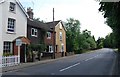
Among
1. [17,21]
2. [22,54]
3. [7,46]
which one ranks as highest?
[17,21]

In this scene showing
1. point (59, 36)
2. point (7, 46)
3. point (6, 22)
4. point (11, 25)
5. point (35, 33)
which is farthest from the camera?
point (59, 36)

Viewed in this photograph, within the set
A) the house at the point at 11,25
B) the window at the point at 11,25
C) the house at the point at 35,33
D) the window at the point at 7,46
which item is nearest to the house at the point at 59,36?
the house at the point at 35,33

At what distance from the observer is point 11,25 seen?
1230 inches

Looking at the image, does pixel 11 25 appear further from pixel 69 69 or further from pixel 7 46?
pixel 69 69

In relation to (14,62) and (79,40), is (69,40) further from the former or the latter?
(14,62)

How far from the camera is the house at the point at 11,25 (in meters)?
29.2

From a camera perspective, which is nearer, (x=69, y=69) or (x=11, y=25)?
(x=69, y=69)

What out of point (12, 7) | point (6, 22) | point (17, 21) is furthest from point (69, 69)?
point (12, 7)

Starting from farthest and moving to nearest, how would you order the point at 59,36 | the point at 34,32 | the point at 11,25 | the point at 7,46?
the point at 59,36 → the point at 34,32 → the point at 11,25 → the point at 7,46

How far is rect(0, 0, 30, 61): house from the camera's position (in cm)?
2923

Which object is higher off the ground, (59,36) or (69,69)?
(59,36)

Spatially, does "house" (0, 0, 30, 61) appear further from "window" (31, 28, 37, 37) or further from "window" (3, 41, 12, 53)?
"window" (31, 28, 37, 37)

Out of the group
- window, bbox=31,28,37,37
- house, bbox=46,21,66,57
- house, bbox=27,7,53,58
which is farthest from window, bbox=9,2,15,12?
house, bbox=46,21,66,57

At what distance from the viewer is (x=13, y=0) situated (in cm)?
3178
